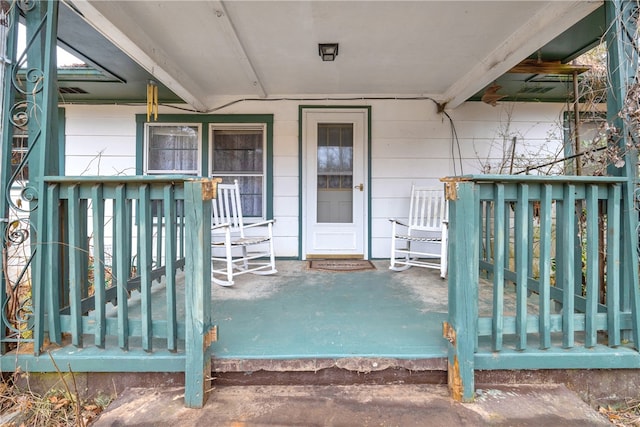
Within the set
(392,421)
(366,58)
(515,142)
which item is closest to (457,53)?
(366,58)

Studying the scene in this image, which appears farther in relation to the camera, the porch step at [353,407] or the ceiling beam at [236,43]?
the ceiling beam at [236,43]

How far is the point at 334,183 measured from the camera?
3.98 meters

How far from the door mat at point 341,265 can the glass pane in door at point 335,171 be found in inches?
19.2

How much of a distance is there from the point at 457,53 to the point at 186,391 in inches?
125

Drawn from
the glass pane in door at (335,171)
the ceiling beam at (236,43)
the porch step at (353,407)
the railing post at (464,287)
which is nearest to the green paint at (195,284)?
the porch step at (353,407)

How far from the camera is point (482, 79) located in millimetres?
3094

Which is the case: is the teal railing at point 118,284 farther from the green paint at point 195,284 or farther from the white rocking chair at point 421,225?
the white rocking chair at point 421,225

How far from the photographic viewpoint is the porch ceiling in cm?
220

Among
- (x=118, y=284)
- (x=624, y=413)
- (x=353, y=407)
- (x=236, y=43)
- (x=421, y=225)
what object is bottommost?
(x=624, y=413)

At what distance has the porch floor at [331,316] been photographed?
1.60 metres

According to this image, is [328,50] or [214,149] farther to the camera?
[214,149]

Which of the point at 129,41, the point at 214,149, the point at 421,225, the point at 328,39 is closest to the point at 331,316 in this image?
the point at 421,225

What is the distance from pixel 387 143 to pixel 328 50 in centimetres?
150

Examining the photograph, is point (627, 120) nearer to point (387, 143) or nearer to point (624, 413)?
point (624, 413)
